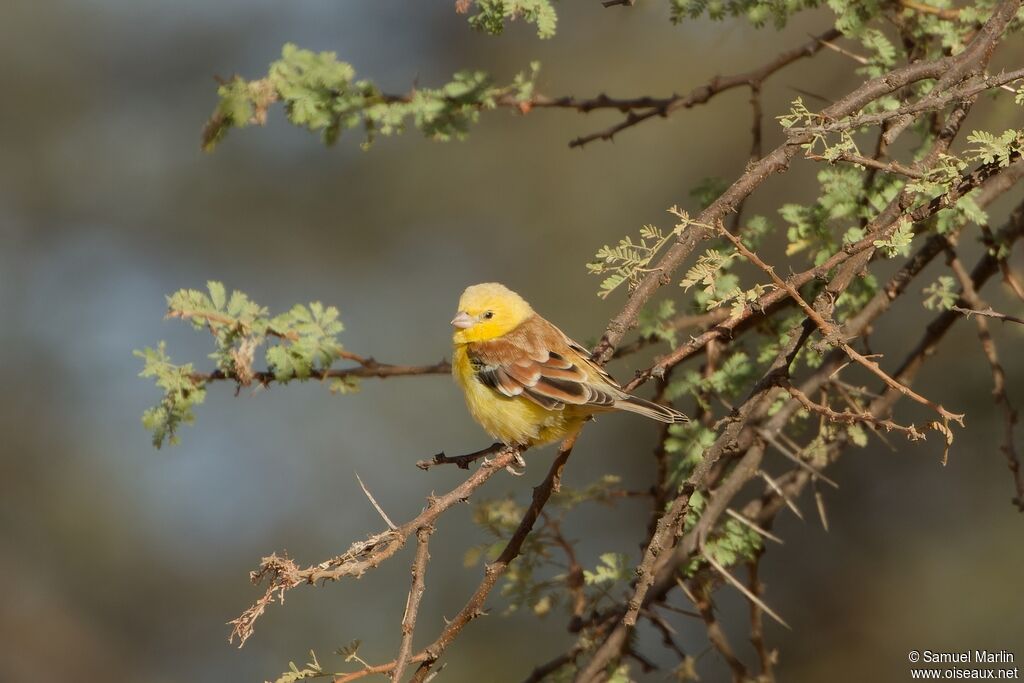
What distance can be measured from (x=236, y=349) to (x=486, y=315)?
4.47ft

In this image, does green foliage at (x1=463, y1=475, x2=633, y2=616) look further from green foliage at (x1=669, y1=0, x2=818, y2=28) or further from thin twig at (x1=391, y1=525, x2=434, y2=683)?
green foliage at (x1=669, y1=0, x2=818, y2=28)

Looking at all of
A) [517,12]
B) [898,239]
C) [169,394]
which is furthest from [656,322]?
[169,394]

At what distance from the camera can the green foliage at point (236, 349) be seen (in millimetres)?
3791

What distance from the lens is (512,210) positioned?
8.94 meters

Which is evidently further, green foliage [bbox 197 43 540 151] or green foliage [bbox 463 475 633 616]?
green foliage [bbox 463 475 633 616]

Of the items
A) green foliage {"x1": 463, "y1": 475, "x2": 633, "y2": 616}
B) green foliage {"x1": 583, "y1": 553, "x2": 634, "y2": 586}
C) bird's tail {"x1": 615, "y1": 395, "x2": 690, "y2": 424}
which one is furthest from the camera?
green foliage {"x1": 463, "y1": 475, "x2": 633, "y2": 616}

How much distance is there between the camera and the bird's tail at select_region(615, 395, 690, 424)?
12.4 ft

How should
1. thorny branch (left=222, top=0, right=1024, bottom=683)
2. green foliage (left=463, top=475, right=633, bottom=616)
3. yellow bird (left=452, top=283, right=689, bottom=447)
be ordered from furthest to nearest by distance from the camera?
1. green foliage (left=463, top=475, right=633, bottom=616)
2. yellow bird (left=452, top=283, right=689, bottom=447)
3. thorny branch (left=222, top=0, right=1024, bottom=683)

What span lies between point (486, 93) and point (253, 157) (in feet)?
17.1

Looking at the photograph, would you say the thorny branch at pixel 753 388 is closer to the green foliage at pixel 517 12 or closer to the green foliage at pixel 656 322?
the green foliage at pixel 656 322

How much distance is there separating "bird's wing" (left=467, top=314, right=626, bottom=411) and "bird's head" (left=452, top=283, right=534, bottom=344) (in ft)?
0.27

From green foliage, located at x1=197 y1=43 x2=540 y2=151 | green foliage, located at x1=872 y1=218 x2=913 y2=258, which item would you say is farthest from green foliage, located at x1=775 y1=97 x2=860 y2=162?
green foliage, located at x1=197 y1=43 x2=540 y2=151

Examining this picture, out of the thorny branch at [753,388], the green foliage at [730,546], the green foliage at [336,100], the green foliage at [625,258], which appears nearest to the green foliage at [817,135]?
the thorny branch at [753,388]

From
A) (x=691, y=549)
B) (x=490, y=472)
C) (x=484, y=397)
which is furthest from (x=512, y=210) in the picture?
(x=490, y=472)
